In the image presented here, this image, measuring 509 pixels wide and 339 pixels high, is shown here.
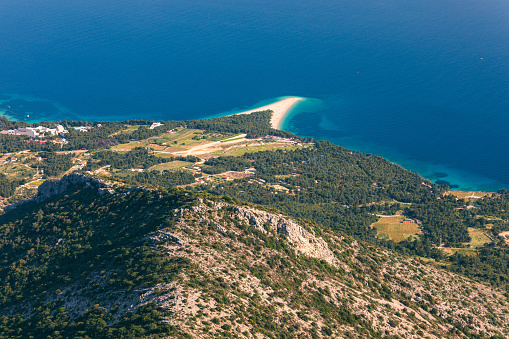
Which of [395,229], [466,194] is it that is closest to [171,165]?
[395,229]

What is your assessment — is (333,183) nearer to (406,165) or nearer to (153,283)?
(406,165)

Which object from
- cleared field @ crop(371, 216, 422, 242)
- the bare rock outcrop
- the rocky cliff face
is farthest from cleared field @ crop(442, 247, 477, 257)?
the rocky cliff face

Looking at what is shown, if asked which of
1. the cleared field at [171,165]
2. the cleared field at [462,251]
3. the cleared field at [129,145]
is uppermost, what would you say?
the cleared field at [129,145]

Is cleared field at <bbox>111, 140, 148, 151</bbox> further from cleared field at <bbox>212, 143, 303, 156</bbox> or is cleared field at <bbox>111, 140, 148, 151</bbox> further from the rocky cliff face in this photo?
the rocky cliff face

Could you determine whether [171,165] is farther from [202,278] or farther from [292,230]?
[202,278]

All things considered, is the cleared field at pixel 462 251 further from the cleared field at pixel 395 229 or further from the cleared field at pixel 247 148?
the cleared field at pixel 247 148

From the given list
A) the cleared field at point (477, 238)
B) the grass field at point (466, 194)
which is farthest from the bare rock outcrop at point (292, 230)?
the grass field at point (466, 194)

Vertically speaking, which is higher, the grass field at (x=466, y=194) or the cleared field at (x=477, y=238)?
the grass field at (x=466, y=194)
